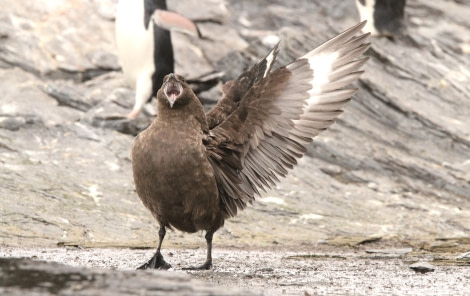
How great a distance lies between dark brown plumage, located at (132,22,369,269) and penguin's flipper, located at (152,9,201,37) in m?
3.80

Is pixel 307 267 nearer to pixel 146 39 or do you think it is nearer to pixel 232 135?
pixel 232 135

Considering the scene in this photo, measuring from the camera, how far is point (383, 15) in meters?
12.5

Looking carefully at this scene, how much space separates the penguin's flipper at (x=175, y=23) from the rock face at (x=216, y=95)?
52cm

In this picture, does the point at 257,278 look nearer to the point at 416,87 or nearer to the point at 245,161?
the point at 245,161

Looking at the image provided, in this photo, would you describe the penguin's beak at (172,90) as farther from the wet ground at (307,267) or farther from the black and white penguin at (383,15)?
the black and white penguin at (383,15)

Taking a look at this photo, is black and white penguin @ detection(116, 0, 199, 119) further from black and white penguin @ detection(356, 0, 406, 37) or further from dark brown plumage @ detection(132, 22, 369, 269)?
dark brown plumage @ detection(132, 22, 369, 269)

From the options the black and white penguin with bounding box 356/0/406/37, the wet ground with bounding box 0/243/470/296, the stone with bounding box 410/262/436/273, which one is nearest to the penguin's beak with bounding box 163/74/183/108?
the wet ground with bounding box 0/243/470/296

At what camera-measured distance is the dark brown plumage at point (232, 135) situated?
596 cm

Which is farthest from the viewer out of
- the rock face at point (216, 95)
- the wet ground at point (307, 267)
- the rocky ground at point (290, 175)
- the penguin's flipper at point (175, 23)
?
the penguin's flipper at point (175, 23)

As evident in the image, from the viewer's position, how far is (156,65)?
35.2ft

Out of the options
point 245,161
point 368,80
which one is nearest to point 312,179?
point 368,80

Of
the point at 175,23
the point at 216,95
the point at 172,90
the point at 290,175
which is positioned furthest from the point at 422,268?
the point at 175,23

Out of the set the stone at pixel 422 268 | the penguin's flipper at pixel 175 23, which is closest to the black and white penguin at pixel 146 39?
the penguin's flipper at pixel 175 23

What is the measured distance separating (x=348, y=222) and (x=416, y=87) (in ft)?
10.5
